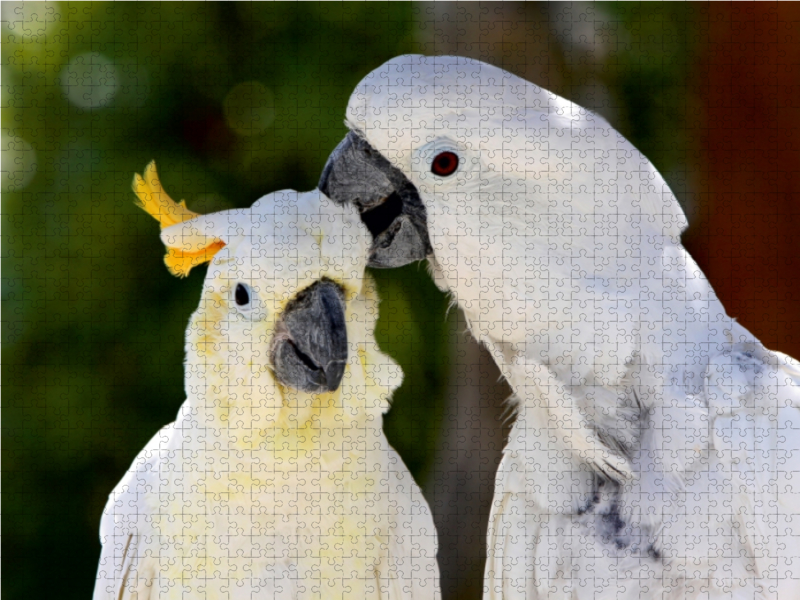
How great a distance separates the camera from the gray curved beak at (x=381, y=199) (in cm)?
196

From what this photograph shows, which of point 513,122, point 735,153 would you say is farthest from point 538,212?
point 735,153

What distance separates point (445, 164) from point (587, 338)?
18.8 inches

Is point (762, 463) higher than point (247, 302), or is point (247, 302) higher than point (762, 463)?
point (247, 302)

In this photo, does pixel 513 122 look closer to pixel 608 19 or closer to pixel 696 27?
pixel 608 19

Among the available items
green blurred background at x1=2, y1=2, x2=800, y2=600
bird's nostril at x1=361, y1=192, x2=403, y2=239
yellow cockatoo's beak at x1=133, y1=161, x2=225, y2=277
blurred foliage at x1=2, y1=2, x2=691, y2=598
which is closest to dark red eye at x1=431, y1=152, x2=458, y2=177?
bird's nostril at x1=361, y1=192, x2=403, y2=239

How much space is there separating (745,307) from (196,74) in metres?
2.48

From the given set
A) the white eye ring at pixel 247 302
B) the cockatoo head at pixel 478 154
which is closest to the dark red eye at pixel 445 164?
the cockatoo head at pixel 478 154

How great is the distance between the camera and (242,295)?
199 centimetres

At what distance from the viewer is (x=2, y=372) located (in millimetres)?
3424

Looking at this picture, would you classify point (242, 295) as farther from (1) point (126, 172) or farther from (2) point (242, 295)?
(1) point (126, 172)

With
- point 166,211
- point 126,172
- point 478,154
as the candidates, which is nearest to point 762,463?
point 478,154

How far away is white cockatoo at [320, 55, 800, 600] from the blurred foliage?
5.23 feet

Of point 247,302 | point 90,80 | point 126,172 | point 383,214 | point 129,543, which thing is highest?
point 90,80

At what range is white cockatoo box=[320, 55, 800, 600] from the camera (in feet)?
5.91
